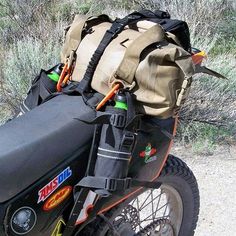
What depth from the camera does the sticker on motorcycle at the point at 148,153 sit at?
6.38ft

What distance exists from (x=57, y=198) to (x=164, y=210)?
86 cm

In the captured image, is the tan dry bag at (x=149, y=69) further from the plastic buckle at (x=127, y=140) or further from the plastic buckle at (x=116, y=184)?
the plastic buckle at (x=116, y=184)

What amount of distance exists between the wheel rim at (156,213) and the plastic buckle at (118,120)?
52 centimetres

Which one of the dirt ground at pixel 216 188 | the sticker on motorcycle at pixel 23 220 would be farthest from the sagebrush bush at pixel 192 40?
the sticker on motorcycle at pixel 23 220

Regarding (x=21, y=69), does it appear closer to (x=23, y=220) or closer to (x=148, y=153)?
(x=148, y=153)

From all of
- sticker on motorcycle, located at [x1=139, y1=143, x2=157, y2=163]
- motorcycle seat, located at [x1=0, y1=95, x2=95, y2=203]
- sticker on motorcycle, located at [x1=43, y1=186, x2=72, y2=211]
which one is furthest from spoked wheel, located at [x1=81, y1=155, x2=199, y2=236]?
motorcycle seat, located at [x1=0, y1=95, x2=95, y2=203]


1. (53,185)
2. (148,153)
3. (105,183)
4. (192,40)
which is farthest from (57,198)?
A: (192,40)

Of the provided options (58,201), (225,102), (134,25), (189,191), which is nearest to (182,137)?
(225,102)

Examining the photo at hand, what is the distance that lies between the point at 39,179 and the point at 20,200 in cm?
9

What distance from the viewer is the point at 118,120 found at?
68.9 inches

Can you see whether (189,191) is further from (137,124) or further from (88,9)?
(88,9)

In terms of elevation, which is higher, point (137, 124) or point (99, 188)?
point (137, 124)

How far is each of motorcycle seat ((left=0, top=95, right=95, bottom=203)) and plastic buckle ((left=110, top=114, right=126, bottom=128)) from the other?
10 centimetres

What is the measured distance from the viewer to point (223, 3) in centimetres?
607
